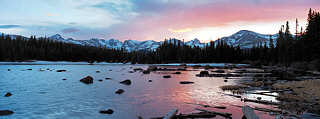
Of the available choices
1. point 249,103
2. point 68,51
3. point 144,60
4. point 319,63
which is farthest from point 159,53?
point 249,103

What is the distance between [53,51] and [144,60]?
68513mm

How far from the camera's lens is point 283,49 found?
9119 centimetres

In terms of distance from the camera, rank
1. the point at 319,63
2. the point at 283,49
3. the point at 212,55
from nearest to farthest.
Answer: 1. the point at 319,63
2. the point at 283,49
3. the point at 212,55

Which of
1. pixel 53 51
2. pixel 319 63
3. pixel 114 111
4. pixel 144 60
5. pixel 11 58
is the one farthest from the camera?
pixel 144 60

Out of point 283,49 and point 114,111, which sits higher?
point 283,49

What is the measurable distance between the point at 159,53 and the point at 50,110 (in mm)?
157867

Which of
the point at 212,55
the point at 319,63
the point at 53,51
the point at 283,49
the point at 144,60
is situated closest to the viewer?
the point at 319,63

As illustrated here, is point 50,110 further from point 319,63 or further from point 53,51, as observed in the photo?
point 53,51

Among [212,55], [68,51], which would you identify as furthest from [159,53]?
[68,51]

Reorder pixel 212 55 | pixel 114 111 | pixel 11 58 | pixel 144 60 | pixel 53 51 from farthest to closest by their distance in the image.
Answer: pixel 144 60, pixel 53 51, pixel 212 55, pixel 11 58, pixel 114 111

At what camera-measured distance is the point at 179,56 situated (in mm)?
154500

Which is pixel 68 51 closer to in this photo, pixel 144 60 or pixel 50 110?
pixel 144 60

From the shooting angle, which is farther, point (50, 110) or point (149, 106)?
point (149, 106)

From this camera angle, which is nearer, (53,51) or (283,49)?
(283,49)
